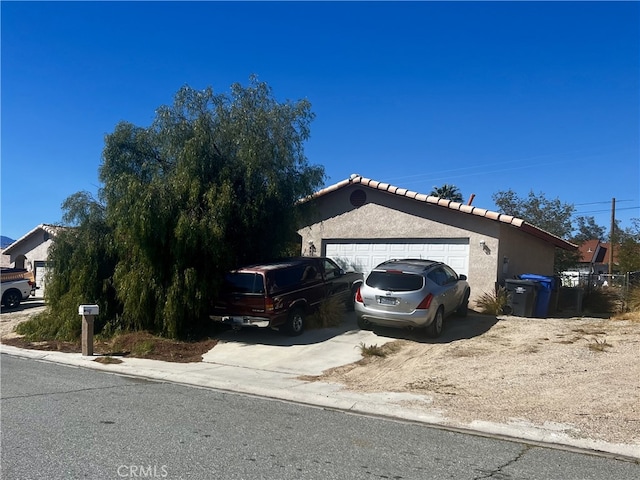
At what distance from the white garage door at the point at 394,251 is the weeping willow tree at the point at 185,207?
304 cm

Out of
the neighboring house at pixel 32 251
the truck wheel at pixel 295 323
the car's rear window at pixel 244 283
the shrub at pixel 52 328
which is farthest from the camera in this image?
the neighboring house at pixel 32 251

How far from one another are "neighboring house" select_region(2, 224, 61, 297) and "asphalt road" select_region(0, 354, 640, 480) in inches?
984

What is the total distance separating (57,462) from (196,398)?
10.2 ft

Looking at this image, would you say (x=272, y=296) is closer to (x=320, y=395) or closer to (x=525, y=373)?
(x=320, y=395)

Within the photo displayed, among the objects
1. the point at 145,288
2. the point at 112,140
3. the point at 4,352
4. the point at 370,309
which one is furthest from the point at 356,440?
the point at 112,140

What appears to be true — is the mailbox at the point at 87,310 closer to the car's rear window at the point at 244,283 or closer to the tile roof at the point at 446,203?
the car's rear window at the point at 244,283

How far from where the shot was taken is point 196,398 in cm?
816

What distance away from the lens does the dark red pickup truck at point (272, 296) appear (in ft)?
41.1

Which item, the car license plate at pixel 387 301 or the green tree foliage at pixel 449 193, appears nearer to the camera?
the car license plate at pixel 387 301

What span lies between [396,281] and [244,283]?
141 inches

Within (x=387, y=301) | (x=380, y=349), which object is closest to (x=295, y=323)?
(x=387, y=301)

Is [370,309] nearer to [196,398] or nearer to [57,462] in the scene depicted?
[196,398]

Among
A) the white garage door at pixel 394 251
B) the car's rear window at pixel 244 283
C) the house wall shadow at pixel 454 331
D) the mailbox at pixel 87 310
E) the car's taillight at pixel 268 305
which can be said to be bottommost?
the house wall shadow at pixel 454 331

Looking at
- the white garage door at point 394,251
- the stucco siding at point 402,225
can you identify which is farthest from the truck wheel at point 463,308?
the white garage door at point 394,251
